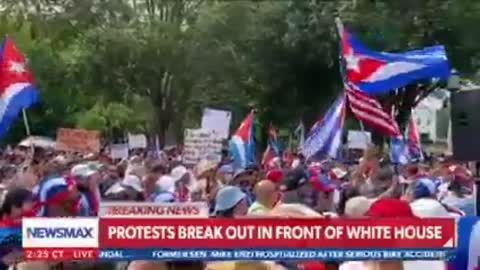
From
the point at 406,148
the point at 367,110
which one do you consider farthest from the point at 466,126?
the point at 406,148

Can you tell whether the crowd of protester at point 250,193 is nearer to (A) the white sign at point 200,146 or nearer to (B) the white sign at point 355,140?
(A) the white sign at point 200,146

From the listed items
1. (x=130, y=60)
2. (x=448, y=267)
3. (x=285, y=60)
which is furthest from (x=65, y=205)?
(x=130, y=60)

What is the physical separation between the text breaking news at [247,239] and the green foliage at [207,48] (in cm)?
3931

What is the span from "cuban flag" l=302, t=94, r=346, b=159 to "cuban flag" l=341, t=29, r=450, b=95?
0.78m

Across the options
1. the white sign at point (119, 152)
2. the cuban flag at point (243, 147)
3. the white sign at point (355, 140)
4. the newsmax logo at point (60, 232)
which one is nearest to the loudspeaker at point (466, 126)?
the newsmax logo at point (60, 232)

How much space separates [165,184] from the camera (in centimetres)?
1561

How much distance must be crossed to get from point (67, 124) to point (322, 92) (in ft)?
59.4

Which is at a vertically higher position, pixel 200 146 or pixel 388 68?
pixel 388 68

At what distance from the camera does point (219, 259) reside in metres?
5.93

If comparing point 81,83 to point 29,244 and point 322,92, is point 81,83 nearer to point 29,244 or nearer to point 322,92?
point 322,92

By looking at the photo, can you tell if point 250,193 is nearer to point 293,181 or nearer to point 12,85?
point 293,181

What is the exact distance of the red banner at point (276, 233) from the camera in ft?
19.3

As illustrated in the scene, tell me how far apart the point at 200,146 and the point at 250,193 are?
27.6 ft

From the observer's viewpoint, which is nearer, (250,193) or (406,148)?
(250,193)
